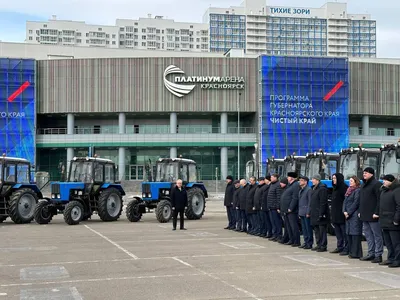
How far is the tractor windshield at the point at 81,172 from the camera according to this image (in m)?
24.7

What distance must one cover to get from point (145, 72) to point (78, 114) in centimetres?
989

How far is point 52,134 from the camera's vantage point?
73.6 m

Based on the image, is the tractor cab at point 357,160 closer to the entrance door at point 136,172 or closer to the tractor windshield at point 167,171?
the tractor windshield at point 167,171

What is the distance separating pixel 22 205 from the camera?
23.8m

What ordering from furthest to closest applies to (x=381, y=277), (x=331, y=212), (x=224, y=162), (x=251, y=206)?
(x=224, y=162), (x=251, y=206), (x=331, y=212), (x=381, y=277)

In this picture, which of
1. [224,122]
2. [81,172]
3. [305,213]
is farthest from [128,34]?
[305,213]

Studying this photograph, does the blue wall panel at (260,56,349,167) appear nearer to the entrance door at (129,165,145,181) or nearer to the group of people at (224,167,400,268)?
the entrance door at (129,165,145,181)

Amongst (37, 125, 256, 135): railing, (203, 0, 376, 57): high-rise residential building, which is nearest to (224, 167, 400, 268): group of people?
(37, 125, 256, 135): railing

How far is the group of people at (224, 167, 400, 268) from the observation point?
12.5 meters

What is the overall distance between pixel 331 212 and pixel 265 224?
4.28m

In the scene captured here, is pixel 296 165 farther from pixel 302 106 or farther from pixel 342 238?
pixel 302 106

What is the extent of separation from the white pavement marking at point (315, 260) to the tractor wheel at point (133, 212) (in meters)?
12.7

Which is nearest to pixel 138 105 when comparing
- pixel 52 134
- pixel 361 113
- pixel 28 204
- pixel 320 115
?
pixel 52 134

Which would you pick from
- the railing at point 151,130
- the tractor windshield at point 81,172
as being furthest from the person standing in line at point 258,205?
the railing at point 151,130
